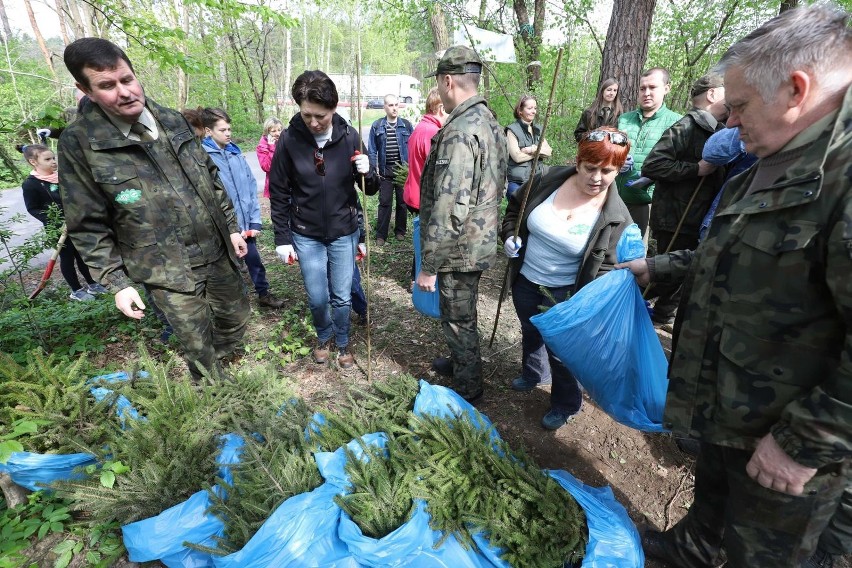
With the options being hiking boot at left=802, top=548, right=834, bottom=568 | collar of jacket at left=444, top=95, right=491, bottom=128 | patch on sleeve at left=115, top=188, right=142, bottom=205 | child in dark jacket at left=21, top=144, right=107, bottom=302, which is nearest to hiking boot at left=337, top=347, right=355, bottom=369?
patch on sleeve at left=115, top=188, right=142, bottom=205

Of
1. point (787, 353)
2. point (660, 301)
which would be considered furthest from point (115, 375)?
point (660, 301)

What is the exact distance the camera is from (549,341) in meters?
2.04

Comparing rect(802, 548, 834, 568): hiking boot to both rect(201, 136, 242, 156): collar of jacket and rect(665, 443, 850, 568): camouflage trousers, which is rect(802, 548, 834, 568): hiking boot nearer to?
rect(665, 443, 850, 568): camouflage trousers

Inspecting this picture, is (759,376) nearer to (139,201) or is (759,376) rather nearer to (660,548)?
(660,548)

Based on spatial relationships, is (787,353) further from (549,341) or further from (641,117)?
(641,117)

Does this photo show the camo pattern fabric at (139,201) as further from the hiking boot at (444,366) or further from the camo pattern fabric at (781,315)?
the camo pattern fabric at (781,315)

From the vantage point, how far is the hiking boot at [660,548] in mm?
1951

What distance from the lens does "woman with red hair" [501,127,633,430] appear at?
211 centimetres

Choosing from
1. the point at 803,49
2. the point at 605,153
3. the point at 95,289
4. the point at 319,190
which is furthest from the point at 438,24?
the point at 803,49

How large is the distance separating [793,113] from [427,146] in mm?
3407

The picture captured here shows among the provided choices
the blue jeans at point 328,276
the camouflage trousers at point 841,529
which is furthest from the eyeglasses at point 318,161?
the camouflage trousers at point 841,529

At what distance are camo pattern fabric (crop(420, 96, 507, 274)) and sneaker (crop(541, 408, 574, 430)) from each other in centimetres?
114

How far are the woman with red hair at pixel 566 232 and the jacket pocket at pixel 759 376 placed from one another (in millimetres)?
871

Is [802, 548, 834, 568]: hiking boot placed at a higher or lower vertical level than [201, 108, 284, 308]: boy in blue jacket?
lower
